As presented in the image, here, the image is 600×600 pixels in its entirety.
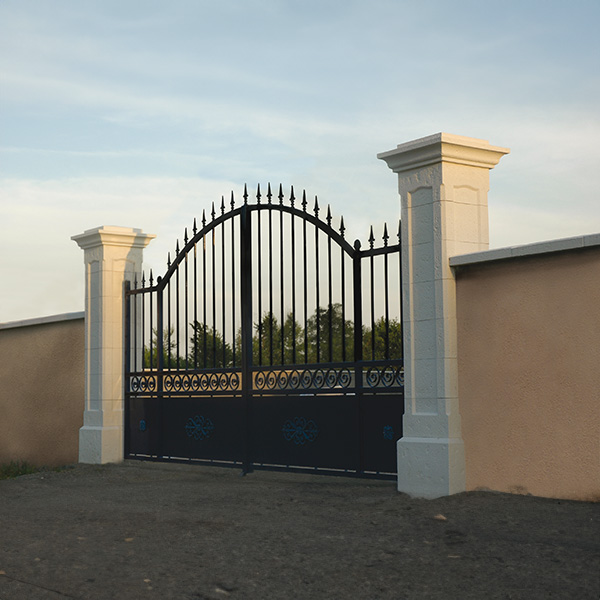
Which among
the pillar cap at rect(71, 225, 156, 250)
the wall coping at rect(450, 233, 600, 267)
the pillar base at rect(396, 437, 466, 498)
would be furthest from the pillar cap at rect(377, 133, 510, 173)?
the pillar cap at rect(71, 225, 156, 250)

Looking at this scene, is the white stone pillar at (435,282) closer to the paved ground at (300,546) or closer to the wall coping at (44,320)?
the paved ground at (300,546)

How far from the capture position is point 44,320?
14125mm

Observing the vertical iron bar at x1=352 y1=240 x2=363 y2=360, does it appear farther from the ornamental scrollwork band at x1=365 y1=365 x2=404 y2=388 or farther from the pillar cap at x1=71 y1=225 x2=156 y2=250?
the pillar cap at x1=71 y1=225 x2=156 y2=250

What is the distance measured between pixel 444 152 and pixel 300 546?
12.5ft

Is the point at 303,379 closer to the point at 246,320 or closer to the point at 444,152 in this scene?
the point at 246,320

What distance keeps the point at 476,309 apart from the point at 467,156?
57.7 inches

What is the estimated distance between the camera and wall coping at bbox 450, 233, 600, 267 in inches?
275

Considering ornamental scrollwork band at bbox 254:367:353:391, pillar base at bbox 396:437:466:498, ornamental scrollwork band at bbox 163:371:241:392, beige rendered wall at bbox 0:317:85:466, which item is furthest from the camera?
beige rendered wall at bbox 0:317:85:466

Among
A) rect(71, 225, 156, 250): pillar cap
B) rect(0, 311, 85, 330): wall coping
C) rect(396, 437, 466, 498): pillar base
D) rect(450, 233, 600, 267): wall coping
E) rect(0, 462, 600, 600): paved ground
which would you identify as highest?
rect(71, 225, 156, 250): pillar cap

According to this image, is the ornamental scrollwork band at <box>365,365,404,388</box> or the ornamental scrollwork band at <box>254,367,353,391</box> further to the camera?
the ornamental scrollwork band at <box>254,367,353,391</box>

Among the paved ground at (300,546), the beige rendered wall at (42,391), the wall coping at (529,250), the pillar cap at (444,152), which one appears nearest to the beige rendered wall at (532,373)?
the wall coping at (529,250)

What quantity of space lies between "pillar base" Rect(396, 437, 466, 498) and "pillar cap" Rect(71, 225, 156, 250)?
6.14 meters

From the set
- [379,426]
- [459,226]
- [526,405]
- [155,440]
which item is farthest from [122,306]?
[526,405]

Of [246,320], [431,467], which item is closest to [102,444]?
[246,320]
